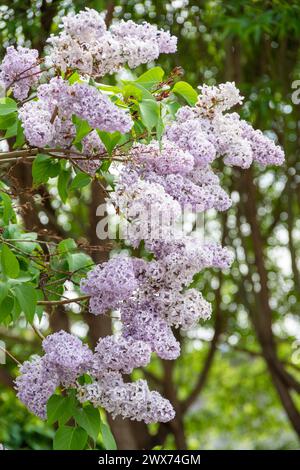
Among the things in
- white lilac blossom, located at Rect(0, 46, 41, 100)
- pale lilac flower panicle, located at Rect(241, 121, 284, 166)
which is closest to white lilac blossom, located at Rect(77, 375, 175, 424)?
pale lilac flower panicle, located at Rect(241, 121, 284, 166)

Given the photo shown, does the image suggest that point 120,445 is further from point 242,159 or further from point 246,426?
point 246,426

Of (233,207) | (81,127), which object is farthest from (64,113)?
(233,207)

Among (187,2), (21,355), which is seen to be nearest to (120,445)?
(21,355)

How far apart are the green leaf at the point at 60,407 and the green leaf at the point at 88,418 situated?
39mm

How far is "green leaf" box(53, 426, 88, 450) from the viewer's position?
1.91 meters

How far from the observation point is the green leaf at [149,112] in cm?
167

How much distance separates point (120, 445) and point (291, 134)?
2.08 m

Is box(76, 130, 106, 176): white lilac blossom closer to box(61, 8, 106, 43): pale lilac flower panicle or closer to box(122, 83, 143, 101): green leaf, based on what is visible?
box(122, 83, 143, 101): green leaf

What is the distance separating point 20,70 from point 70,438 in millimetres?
841

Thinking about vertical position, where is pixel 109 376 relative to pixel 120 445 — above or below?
above

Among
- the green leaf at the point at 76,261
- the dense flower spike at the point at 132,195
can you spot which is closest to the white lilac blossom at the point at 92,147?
the dense flower spike at the point at 132,195

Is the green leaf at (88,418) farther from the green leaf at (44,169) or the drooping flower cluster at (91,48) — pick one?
the drooping flower cluster at (91,48)

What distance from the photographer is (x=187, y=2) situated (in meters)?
4.11

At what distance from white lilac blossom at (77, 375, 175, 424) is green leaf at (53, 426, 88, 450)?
209 millimetres
